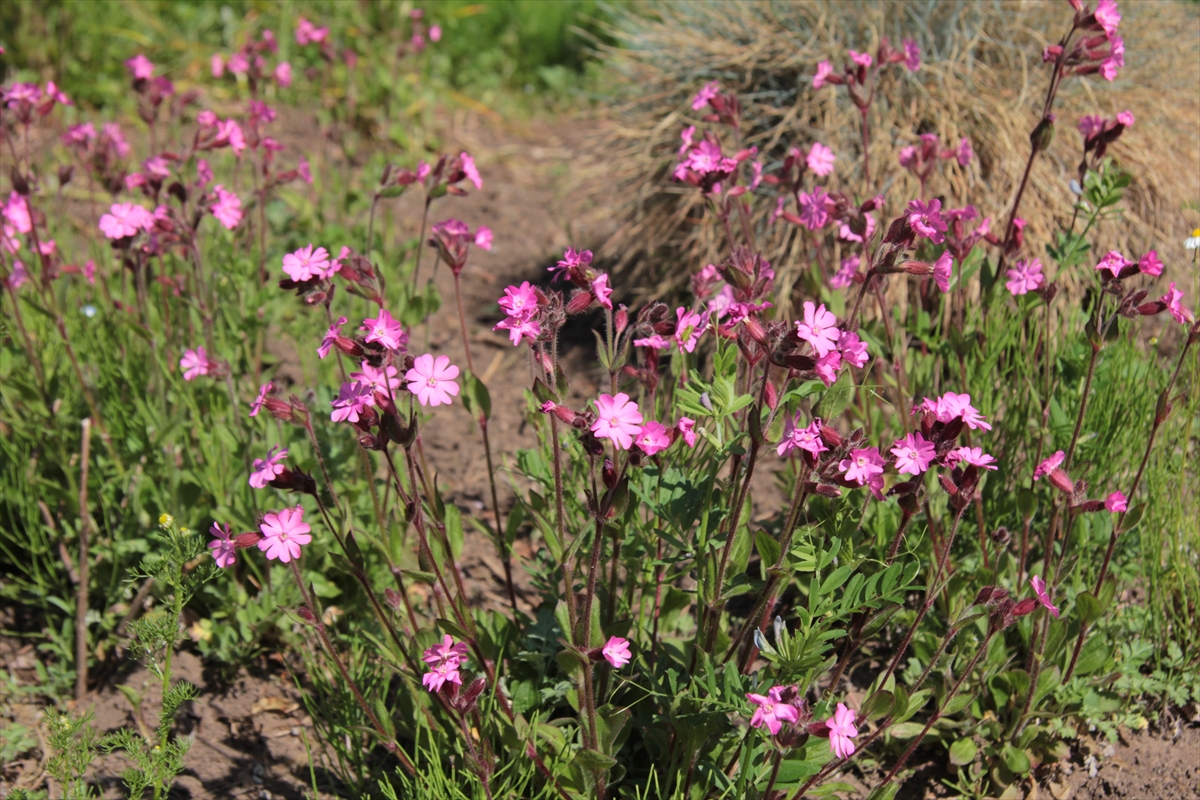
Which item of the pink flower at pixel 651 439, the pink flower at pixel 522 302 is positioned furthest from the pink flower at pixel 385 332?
the pink flower at pixel 651 439

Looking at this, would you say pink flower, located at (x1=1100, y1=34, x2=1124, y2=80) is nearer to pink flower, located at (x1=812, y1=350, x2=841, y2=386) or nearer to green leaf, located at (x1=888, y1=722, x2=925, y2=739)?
pink flower, located at (x1=812, y1=350, x2=841, y2=386)

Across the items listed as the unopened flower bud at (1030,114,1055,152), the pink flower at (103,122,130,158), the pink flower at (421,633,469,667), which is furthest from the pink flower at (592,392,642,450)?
the pink flower at (103,122,130,158)

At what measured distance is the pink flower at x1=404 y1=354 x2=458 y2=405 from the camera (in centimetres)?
178

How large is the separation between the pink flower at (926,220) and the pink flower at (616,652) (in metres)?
0.92

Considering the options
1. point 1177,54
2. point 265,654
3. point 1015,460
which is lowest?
point 265,654

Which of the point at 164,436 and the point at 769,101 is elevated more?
the point at 769,101

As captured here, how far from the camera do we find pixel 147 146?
526 cm

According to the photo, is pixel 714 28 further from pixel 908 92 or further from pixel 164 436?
pixel 164 436

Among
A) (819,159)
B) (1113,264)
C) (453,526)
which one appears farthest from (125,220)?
(1113,264)

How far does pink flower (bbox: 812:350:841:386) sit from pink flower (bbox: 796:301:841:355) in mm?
24

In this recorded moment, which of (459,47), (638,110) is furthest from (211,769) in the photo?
(459,47)

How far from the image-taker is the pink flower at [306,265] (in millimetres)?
Result: 2088

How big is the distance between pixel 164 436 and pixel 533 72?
501cm

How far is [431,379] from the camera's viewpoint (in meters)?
1.80
